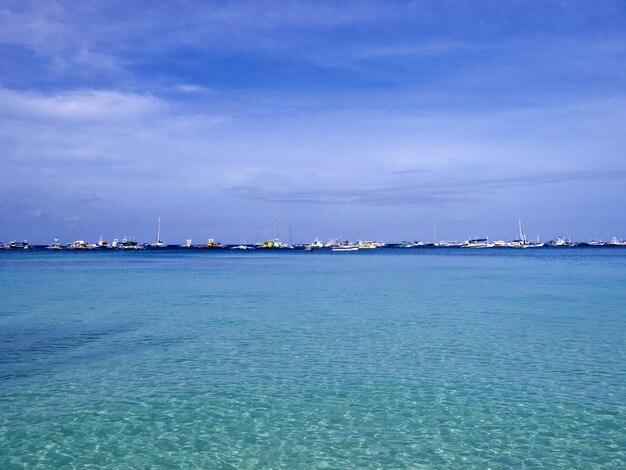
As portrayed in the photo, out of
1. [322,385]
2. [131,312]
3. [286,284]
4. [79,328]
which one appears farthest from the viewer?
[286,284]

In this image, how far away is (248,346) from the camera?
66.0ft

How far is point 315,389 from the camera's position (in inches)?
571

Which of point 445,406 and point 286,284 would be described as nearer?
point 445,406

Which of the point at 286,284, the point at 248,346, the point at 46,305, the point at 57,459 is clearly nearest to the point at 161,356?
Answer: the point at 248,346

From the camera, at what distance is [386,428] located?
1164cm

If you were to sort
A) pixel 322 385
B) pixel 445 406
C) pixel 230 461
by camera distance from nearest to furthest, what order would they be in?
1. pixel 230 461
2. pixel 445 406
3. pixel 322 385

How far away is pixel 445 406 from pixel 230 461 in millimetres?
5744

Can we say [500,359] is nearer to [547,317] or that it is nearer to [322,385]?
[322,385]

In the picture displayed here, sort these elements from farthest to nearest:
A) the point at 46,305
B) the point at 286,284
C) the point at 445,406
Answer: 1. the point at 286,284
2. the point at 46,305
3. the point at 445,406

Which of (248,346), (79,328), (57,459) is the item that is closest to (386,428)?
(57,459)

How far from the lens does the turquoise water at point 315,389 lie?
34.5 ft

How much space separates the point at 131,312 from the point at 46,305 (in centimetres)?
714

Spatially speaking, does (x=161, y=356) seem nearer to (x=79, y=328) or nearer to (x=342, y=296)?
(x=79, y=328)

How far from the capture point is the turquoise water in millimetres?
10508
